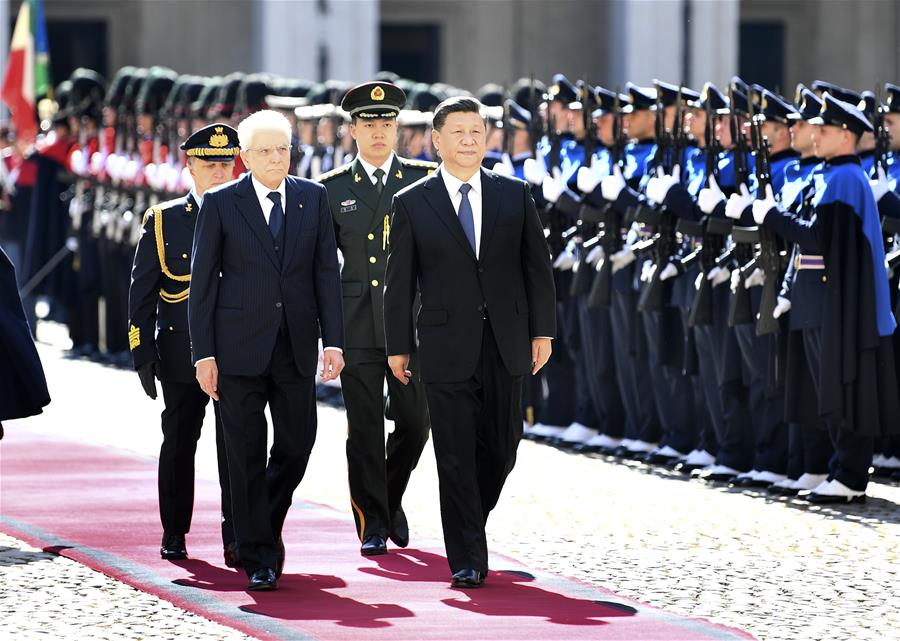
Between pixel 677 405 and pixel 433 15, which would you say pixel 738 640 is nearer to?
pixel 677 405

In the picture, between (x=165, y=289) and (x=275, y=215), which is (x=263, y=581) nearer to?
(x=275, y=215)

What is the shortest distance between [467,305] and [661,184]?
362 cm

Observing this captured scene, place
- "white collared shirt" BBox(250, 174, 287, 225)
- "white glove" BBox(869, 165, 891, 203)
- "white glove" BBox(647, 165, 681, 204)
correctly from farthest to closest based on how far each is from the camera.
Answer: "white glove" BBox(647, 165, 681, 204), "white glove" BBox(869, 165, 891, 203), "white collared shirt" BBox(250, 174, 287, 225)

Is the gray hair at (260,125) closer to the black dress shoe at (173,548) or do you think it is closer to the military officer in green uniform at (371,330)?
→ the military officer in green uniform at (371,330)

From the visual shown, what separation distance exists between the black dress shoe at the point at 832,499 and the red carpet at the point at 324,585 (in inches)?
78.7

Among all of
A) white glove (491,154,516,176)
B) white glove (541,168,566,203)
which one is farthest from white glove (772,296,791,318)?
white glove (491,154,516,176)

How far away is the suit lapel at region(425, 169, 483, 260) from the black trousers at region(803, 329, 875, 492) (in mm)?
2734

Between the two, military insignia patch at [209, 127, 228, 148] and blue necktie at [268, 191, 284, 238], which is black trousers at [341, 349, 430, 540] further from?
blue necktie at [268, 191, 284, 238]

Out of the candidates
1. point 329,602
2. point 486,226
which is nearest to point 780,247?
point 486,226

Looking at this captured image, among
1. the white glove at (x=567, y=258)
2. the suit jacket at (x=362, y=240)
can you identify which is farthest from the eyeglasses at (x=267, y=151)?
the white glove at (x=567, y=258)

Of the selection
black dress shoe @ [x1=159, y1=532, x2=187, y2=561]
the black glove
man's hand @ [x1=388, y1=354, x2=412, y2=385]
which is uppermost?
man's hand @ [x1=388, y1=354, x2=412, y2=385]

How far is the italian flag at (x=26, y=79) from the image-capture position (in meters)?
19.9

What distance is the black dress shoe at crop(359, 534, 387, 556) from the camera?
8.35m

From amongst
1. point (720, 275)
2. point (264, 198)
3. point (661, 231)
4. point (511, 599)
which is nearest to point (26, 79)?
point (661, 231)
